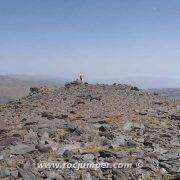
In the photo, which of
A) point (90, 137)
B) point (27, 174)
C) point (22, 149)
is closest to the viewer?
point (27, 174)

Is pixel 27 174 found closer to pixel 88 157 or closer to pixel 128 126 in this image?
pixel 88 157

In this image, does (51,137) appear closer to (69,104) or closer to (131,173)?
(131,173)

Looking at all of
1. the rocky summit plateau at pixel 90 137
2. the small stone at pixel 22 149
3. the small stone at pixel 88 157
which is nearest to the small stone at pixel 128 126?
the rocky summit plateau at pixel 90 137

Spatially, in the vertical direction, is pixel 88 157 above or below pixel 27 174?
above

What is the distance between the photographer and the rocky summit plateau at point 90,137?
2198 cm

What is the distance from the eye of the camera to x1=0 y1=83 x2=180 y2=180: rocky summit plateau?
22.0 m

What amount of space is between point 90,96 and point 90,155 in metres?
18.3

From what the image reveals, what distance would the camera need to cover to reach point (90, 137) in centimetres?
2766

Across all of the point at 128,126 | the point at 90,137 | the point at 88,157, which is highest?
the point at 128,126

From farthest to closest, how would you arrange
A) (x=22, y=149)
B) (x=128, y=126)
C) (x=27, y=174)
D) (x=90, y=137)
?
(x=128, y=126) → (x=90, y=137) → (x=22, y=149) → (x=27, y=174)

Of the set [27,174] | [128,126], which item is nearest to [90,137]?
[128,126]

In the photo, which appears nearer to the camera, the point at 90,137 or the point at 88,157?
the point at 88,157

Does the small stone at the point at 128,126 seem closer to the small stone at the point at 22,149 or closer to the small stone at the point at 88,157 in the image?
the small stone at the point at 88,157

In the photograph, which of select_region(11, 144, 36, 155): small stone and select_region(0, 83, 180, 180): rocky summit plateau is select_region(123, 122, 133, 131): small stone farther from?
select_region(11, 144, 36, 155): small stone
